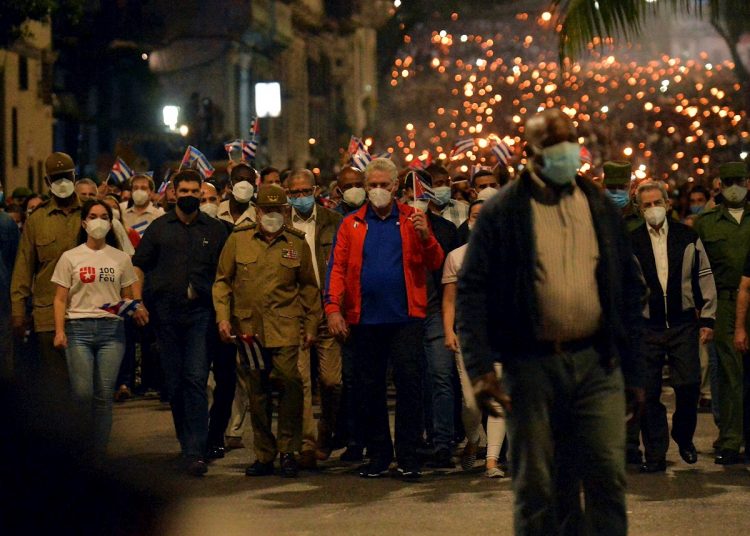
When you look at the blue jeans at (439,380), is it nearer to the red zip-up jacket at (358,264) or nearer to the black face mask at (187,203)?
the red zip-up jacket at (358,264)

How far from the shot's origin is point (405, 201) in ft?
48.1

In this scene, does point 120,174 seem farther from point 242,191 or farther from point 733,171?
point 733,171

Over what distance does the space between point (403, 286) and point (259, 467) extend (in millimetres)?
1588

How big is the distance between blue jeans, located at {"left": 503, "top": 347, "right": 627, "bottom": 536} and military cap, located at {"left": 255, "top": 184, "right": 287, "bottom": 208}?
5233mm

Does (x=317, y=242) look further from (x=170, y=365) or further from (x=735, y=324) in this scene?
(x=735, y=324)

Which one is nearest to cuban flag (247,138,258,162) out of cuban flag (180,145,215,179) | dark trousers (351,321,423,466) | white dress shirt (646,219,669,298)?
cuban flag (180,145,215,179)

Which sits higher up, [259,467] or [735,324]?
[735,324]

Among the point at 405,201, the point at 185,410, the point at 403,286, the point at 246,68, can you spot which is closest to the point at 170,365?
the point at 185,410

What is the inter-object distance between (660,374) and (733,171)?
7.23ft

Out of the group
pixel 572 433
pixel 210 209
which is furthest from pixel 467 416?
pixel 572 433

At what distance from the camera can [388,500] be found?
37.4 feet

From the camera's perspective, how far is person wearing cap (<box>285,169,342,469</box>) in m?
13.2

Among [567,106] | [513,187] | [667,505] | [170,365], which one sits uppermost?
[567,106]

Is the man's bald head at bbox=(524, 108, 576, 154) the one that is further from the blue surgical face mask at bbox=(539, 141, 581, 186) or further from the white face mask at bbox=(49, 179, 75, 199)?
the white face mask at bbox=(49, 179, 75, 199)
